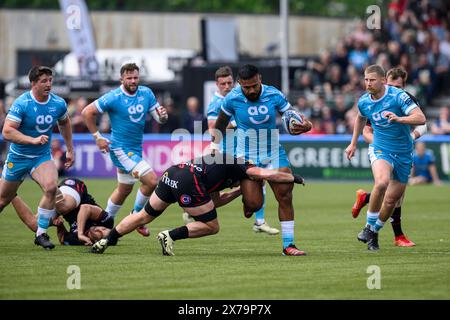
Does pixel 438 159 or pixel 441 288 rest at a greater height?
pixel 441 288

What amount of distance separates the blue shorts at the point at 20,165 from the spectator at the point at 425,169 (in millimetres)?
15401

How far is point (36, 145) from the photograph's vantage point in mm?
13883

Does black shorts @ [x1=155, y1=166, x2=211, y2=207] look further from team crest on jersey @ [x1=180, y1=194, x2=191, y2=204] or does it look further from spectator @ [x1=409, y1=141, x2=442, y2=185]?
spectator @ [x1=409, y1=141, x2=442, y2=185]

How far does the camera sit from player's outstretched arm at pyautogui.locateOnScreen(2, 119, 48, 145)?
13414 mm

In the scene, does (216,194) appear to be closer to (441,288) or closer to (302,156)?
(441,288)

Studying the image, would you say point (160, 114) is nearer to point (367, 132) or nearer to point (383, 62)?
point (367, 132)

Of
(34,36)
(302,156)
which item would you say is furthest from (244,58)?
(34,36)

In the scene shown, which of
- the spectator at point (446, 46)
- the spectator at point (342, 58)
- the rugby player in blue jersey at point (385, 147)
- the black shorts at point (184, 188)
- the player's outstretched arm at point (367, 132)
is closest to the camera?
the black shorts at point (184, 188)

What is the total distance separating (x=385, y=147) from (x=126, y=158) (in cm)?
410

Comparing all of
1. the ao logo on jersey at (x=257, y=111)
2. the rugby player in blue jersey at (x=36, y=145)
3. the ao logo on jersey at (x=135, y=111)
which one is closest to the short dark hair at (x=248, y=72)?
the ao logo on jersey at (x=257, y=111)

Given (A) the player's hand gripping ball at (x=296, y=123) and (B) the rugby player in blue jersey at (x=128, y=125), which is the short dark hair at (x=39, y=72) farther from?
(A) the player's hand gripping ball at (x=296, y=123)

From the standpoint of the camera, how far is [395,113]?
1371cm

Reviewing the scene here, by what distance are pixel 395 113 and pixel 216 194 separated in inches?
117

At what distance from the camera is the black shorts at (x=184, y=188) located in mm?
12836
